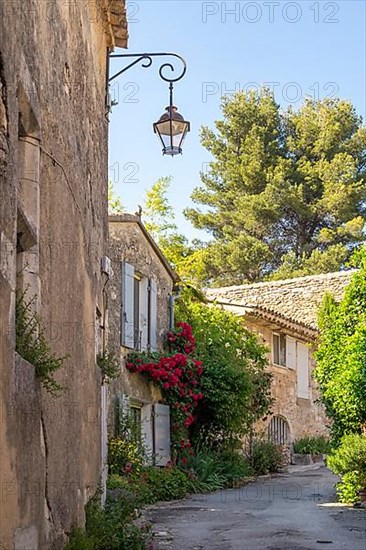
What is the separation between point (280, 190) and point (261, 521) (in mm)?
28319

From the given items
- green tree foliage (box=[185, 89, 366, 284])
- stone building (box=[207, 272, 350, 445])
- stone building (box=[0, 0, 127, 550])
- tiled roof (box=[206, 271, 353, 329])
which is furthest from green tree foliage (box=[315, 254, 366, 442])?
green tree foliage (box=[185, 89, 366, 284])

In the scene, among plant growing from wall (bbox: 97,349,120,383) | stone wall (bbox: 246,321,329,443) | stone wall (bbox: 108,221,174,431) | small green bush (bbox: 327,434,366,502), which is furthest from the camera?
→ stone wall (bbox: 246,321,329,443)

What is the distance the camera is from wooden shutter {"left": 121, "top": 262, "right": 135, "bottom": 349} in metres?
15.5

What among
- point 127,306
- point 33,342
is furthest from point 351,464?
point 33,342

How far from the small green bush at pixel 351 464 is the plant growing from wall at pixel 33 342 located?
7541 mm

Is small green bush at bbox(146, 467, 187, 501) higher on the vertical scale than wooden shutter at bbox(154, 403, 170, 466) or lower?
lower

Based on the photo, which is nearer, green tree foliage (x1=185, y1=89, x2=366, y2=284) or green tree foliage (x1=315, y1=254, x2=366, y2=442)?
green tree foliage (x1=315, y1=254, x2=366, y2=442)

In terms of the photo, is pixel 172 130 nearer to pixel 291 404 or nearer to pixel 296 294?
pixel 291 404

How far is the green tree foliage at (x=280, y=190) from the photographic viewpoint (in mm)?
37656

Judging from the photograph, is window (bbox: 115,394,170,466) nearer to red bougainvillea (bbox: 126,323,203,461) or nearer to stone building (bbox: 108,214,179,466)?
stone building (bbox: 108,214,179,466)

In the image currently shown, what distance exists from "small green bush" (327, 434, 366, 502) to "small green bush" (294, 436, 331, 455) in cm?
1183

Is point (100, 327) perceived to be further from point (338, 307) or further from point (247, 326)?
point (247, 326)

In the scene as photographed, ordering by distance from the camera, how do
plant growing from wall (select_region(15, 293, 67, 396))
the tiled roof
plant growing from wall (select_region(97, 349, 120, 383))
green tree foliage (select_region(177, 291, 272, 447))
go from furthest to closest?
1. the tiled roof
2. green tree foliage (select_region(177, 291, 272, 447))
3. plant growing from wall (select_region(97, 349, 120, 383))
4. plant growing from wall (select_region(15, 293, 67, 396))

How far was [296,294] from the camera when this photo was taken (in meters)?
29.6
